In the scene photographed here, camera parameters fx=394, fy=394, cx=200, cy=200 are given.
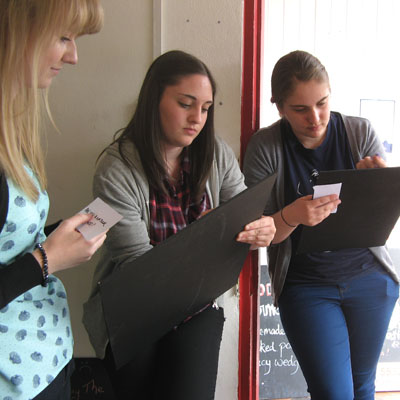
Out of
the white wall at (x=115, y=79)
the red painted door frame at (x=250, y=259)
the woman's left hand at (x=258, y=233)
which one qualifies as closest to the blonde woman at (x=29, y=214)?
the woman's left hand at (x=258, y=233)

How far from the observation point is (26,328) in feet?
2.58

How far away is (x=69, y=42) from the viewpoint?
864 mm

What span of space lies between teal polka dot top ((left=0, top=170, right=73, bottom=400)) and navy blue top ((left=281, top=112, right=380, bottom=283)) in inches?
32.1

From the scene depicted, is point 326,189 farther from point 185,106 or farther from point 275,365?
point 275,365

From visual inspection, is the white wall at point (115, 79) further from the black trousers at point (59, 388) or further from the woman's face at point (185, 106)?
the black trousers at point (59, 388)

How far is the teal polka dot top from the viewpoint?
2.45ft

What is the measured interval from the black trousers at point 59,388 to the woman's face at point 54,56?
2.08 ft

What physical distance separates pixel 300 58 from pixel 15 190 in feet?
3.17

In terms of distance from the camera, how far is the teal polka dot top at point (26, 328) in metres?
0.75

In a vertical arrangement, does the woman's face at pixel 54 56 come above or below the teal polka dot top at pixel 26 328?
above

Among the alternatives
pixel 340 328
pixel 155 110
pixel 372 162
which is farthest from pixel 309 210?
pixel 155 110

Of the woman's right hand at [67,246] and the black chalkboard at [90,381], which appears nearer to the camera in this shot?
the woman's right hand at [67,246]

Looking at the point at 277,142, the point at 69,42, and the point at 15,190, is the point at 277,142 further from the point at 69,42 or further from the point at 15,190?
the point at 15,190

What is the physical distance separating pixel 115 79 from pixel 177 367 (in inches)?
38.8
